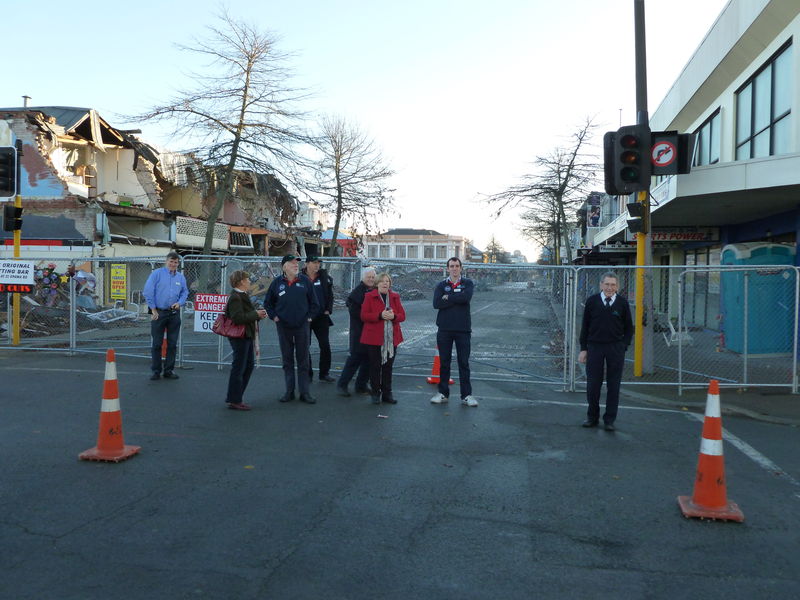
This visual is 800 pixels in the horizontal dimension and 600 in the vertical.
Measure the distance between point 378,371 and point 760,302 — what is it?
8.06 metres

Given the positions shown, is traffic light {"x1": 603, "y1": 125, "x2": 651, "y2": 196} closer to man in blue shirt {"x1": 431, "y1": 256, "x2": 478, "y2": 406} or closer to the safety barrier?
the safety barrier

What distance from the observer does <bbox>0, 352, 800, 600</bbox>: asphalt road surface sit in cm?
369

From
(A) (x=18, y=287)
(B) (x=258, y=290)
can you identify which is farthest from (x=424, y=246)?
(A) (x=18, y=287)

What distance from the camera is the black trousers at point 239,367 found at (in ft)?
26.2

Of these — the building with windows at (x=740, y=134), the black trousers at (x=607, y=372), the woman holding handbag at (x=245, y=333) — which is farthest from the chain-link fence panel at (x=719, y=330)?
the woman holding handbag at (x=245, y=333)

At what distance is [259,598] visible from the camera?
3.45 meters

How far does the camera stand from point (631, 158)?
10.1 meters

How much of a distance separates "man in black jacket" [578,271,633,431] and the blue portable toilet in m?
5.23

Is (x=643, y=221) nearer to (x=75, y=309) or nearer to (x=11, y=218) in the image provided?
(x=75, y=309)

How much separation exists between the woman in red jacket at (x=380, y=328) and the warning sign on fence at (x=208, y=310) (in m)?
3.66

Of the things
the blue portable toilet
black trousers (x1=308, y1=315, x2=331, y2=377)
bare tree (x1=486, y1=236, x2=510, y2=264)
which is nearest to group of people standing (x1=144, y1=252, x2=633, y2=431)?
black trousers (x1=308, y1=315, x2=331, y2=377)

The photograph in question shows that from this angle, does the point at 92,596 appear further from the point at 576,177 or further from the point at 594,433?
the point at 576,177

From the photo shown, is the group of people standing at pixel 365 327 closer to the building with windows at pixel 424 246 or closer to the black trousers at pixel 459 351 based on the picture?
the black trousers at pixel 459 351

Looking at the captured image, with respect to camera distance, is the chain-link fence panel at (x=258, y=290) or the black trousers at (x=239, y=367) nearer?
the black trousers at (x=239, y=367)
